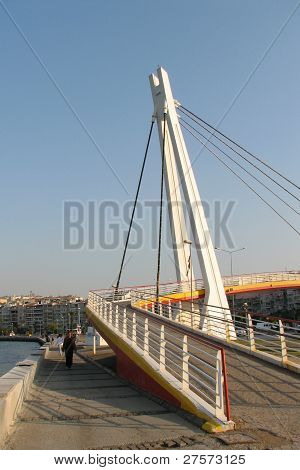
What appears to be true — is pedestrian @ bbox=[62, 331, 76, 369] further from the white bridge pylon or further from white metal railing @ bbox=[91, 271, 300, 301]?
white metal railing @ bbox=[91, 271, 300, 301]

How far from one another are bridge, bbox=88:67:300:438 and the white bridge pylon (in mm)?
56

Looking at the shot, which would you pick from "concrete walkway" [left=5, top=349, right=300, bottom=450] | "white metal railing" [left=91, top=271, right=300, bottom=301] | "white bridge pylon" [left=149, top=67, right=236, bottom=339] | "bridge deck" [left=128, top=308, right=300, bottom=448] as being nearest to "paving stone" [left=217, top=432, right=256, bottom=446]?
"concrete walkway" [left=5, top=349, right=300, bottom=450]

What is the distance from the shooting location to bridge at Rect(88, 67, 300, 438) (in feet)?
23.5

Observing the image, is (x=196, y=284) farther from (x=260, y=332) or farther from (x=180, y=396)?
(x=180, y=396)

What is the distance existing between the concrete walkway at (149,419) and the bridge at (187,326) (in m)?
0.17

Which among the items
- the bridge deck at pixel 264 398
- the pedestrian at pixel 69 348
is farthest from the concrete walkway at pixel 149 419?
the pedestrian at pixel 69 348

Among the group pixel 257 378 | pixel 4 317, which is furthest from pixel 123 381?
pixel 4 317

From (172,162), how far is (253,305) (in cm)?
13673

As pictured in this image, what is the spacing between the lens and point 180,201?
89.6 ft

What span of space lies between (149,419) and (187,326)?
33.1 ft

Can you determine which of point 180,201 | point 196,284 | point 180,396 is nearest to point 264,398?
point 180,396

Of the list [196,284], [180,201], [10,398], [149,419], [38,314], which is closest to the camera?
[10,398]

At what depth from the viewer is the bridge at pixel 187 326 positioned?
7.17m

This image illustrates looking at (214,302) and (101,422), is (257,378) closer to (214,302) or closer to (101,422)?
(101,422)
